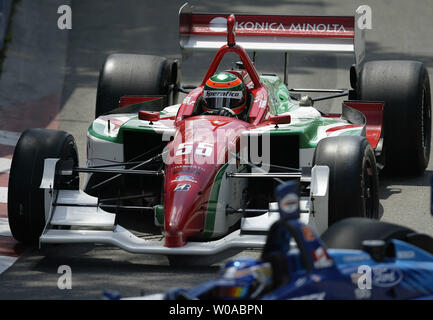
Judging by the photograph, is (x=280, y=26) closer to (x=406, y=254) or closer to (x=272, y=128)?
(x=272, y=128)

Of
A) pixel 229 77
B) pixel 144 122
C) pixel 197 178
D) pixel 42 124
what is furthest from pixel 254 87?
pixel 42 124

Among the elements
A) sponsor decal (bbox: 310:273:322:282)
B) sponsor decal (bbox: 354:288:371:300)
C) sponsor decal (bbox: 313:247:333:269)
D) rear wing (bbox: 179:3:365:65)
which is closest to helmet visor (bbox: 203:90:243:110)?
rear wing (bbox: 179:3:365:65)

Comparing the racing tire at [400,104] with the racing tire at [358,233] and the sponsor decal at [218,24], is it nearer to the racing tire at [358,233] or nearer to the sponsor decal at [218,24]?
the sponsor decal at [218,24]

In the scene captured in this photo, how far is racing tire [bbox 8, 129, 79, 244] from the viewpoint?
844cm

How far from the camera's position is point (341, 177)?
8.09 meters

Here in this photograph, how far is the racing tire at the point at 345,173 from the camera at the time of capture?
8.04 metres

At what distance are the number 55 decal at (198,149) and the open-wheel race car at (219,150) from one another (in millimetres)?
14

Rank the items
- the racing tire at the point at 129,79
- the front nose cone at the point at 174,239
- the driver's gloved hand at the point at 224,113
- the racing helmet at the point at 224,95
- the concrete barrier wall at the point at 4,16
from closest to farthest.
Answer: the front nose cone at the point at 174,239
the driver's gloved hand at the point at 224,113
the racing helmet at the point at 224,95
the racing tire at the point at 129,79
the concrete barrier wall at the point at 4,16

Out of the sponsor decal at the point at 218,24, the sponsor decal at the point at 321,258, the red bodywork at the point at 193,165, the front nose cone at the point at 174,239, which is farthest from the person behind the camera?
the sponsor decal at the point at 218,24

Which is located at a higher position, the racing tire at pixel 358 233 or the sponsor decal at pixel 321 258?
the sponsor decal at pixel 321 258

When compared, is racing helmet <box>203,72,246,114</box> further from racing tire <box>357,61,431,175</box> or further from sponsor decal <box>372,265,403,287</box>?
sponsor decal <box>372,265,403,287</box>

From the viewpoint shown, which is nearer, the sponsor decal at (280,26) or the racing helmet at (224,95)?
the racing helmet at (224,95)

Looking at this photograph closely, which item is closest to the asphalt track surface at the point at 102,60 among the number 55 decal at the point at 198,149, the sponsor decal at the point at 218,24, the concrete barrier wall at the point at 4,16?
the concrete barrier wall at the point at 4,16
